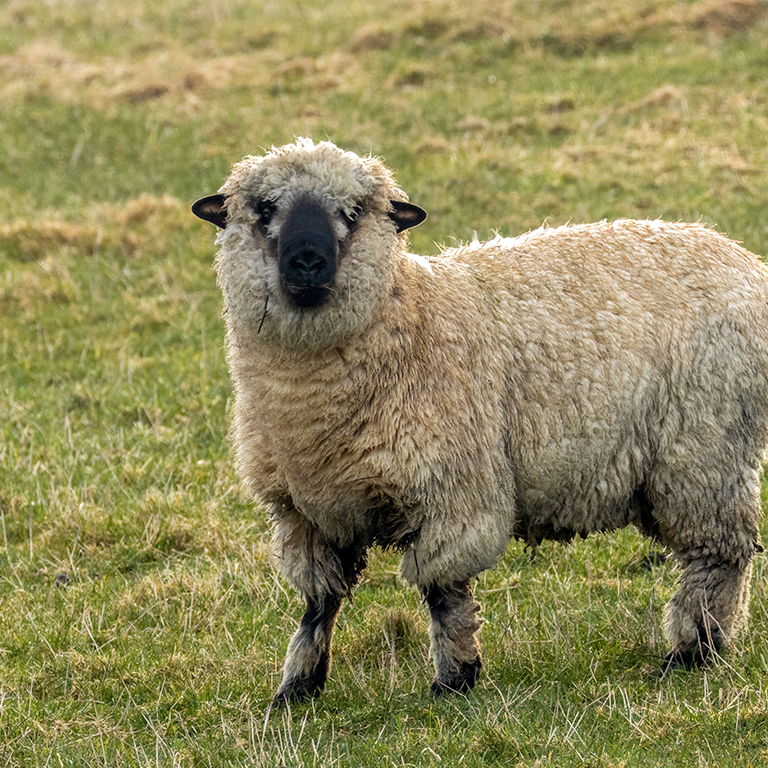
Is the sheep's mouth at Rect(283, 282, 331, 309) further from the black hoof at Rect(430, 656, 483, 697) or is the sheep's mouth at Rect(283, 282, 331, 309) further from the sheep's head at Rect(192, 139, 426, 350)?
the black hoof at Rect(430, 656, 483, 697)

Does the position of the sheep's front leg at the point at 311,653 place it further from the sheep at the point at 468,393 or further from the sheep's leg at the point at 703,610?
the sheep's leg at the point at 703,610

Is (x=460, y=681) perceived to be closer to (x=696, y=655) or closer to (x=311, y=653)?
(x=311, y=653)

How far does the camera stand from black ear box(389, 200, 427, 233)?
470 centimetres

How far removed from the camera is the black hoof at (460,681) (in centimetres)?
470

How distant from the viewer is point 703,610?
493 cm

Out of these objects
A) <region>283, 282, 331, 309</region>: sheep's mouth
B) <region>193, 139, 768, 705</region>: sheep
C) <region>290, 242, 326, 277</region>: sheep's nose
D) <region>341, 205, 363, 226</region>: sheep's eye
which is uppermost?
<region>341, 205, 363, 226</region>: sheep's eye

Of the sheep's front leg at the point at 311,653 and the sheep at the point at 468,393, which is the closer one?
the sheep at the point at 468,393

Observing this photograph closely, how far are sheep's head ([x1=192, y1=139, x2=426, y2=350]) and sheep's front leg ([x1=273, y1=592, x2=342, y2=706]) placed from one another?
4.19 ft

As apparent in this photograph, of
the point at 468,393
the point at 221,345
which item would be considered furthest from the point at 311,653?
the point at 221,345

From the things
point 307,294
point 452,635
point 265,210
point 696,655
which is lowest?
point 696,655

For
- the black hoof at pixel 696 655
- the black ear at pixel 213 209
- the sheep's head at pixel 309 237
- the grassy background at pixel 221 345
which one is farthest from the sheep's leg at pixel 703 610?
the black ear at pixel 213 209

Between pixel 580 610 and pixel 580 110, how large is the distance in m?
10.1

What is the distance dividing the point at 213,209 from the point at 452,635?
82.7 inches

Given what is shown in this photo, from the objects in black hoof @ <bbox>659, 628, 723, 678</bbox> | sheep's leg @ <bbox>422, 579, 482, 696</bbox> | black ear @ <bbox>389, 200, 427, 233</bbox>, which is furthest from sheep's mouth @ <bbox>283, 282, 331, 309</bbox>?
black hoof @ <bbox>659, 628, 723, 678</bbox>
